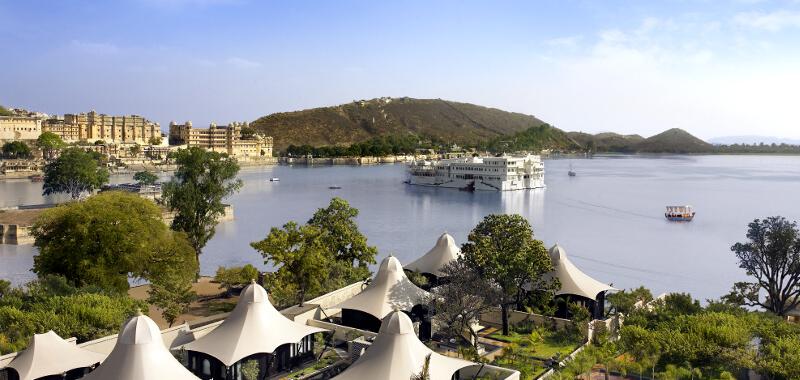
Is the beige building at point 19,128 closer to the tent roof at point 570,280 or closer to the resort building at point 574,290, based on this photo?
the tent roof at point 570,280

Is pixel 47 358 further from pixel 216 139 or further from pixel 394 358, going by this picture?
pixel 216 139

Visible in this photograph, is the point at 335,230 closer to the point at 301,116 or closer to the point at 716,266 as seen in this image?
the point at 716,266

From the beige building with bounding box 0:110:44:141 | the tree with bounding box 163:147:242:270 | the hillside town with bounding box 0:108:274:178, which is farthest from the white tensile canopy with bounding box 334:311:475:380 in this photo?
the beige building with bounding box 0:110:44:141

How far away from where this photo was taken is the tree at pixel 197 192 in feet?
78.4

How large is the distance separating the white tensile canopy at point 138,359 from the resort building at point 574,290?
10.8 meters

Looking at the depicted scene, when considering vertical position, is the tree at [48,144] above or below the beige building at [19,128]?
below

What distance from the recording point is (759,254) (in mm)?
19078

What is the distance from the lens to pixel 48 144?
83500 mm

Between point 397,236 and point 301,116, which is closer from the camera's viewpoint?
point 397,236

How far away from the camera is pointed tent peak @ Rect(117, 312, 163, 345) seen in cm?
1007

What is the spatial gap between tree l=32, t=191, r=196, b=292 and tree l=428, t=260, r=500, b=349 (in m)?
8.01

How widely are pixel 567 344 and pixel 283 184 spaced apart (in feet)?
198

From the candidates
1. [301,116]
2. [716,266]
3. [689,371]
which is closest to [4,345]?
[689,371]

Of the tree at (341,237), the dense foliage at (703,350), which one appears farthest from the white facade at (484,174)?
the dense foliage at (703,350)
